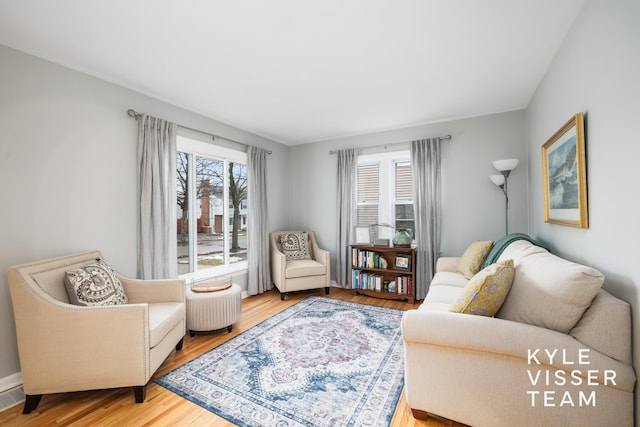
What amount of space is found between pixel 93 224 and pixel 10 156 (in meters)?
0.73

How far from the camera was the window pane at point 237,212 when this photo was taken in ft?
13.2

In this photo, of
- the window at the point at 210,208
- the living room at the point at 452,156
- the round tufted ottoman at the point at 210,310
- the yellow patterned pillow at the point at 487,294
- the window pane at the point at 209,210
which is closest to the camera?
the living room at the point at 452,156

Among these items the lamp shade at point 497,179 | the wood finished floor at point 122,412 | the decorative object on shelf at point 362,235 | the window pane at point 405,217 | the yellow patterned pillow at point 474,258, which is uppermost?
the lamp shade at point 497,179

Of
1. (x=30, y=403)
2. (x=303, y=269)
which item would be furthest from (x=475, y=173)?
(x=30, y=403)

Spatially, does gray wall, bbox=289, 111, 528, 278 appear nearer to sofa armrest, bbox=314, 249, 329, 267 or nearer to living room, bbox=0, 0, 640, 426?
living room, bbox=0, 0, 640, 426

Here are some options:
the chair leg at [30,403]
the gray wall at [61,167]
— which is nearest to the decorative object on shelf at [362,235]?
the gray wall at [61,167]

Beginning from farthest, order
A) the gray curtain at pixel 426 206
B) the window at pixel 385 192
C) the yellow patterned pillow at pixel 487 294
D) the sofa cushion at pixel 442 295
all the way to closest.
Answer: the window at pixel 385 192 < the gray curtain at pixel 426 206 < the sofa cushion at pixel 442 295 < the yellow patterned pillow at pixel 487 294

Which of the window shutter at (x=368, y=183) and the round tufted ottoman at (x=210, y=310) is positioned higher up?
the window shutter at (x=368, y=183)

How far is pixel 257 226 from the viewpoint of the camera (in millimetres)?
4191

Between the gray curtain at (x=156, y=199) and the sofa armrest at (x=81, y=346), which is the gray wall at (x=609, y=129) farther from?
the gray curtain at (x=156, y=199)

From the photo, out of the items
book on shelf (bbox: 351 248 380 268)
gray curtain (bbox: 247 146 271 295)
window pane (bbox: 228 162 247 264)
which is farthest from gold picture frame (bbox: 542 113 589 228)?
window pane (bbox: 228 162 247 264)

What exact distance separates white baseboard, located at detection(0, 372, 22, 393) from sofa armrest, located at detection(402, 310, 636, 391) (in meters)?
2.81

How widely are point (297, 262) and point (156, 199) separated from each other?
2.19 metres

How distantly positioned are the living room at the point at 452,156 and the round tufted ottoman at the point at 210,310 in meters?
0.74
